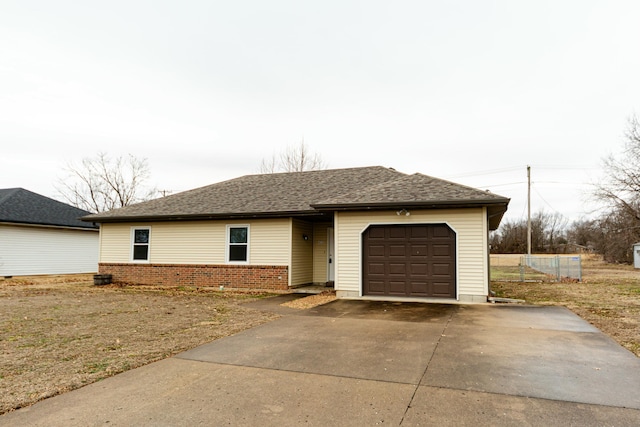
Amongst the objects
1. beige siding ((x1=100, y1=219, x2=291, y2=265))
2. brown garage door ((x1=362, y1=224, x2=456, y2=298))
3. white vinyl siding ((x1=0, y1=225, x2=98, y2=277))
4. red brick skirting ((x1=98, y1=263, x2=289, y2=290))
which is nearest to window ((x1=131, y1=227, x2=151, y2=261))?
beige siding ((x1=100, y1=219, x2=291, y2=265))

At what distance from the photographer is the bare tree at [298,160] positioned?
3481 centimetres

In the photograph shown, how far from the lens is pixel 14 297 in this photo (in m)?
11.7

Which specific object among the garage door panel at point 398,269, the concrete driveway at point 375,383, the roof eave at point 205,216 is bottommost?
the concrete driveway at point 375,383

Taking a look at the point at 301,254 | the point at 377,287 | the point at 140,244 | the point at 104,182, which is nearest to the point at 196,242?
the point at 140,244

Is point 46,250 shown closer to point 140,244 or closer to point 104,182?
point 140,244

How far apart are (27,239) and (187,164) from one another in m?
17.4

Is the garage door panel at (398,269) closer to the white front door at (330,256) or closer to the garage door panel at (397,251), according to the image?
the garage door panel at (397,251)

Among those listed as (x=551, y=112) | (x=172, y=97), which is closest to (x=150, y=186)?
(x=172, y=97)

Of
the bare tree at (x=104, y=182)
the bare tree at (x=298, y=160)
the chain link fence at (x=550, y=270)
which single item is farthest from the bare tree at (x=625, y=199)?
the bare tree at (x=104, y=182)

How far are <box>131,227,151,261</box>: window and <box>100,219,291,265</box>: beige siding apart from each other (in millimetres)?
217

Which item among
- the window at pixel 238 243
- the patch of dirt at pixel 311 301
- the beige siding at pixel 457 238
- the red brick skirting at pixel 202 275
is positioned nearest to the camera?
the patch of dirt at pixel 311 301

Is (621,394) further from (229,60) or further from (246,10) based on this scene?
(229,60)

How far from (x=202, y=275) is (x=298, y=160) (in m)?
21.7

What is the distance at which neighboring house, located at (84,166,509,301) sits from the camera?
1062 cm
